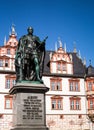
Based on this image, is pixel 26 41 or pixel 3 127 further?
pixel 3 127

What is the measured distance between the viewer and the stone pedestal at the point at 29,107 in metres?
12.6

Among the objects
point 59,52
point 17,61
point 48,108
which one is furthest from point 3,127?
point 17,61

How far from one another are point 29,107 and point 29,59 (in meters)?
2.40

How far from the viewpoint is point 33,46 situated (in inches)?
559

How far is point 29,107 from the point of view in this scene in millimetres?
12805

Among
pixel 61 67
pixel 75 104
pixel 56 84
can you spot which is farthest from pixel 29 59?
pixel 75 104

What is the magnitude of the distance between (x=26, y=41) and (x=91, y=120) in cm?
2712

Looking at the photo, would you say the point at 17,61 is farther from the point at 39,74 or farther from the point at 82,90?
the point at 82,90

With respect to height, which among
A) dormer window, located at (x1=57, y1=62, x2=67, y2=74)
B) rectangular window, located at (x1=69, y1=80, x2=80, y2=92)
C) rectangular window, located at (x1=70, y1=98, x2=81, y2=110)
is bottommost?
rectangular window, located at (x1=70, y1=98, x2=81, y2=110)

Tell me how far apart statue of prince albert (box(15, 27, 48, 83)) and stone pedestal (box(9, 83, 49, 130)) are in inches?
23.9

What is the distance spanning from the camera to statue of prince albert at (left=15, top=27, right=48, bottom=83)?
Result: 13.7 metres

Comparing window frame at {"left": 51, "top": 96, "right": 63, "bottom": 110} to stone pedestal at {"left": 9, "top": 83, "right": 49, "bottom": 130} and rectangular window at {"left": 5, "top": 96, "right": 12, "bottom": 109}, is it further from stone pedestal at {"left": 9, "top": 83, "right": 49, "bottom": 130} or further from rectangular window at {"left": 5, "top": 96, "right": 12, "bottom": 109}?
stone pedestal at {"left": 9, "top": 83, "right": 49, "bottom": 130}

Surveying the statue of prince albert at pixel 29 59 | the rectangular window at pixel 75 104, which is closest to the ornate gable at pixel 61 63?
the rectangular window at pixel 75 104

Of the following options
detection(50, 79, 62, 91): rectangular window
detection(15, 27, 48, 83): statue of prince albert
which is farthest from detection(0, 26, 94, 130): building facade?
detection(15, 27, 48, 83): statue of prince albert
